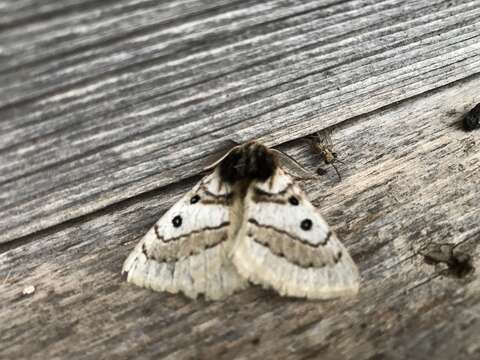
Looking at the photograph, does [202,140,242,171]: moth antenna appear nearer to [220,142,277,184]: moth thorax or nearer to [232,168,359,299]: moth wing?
[220,142,277,184]: moth thorax

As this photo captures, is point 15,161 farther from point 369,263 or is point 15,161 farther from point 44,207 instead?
point 369,263

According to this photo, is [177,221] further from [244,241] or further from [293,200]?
[293,200]

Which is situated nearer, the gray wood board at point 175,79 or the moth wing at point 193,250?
the gray wood board at point 175,79

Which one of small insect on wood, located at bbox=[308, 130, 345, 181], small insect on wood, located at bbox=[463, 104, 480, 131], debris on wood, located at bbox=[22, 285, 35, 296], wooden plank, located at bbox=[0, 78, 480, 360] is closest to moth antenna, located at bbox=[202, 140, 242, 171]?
Answer: wooden plank, located at bbox=[0, 78, 480, 360]

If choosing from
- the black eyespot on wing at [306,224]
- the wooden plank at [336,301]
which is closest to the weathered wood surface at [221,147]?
the wooden plank at [336,301]

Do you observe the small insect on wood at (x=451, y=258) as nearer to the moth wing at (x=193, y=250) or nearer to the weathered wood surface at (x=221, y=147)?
the weathered wood surface at (x=221, y=147)

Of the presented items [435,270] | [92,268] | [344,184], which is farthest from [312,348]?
[92,268]

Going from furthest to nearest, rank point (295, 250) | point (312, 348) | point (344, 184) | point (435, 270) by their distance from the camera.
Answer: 1. point (344, 184)
2. point (295, 250)
3. point (435, 270)
4. point (312, 348)

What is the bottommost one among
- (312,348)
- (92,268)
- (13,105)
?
(312,348)
